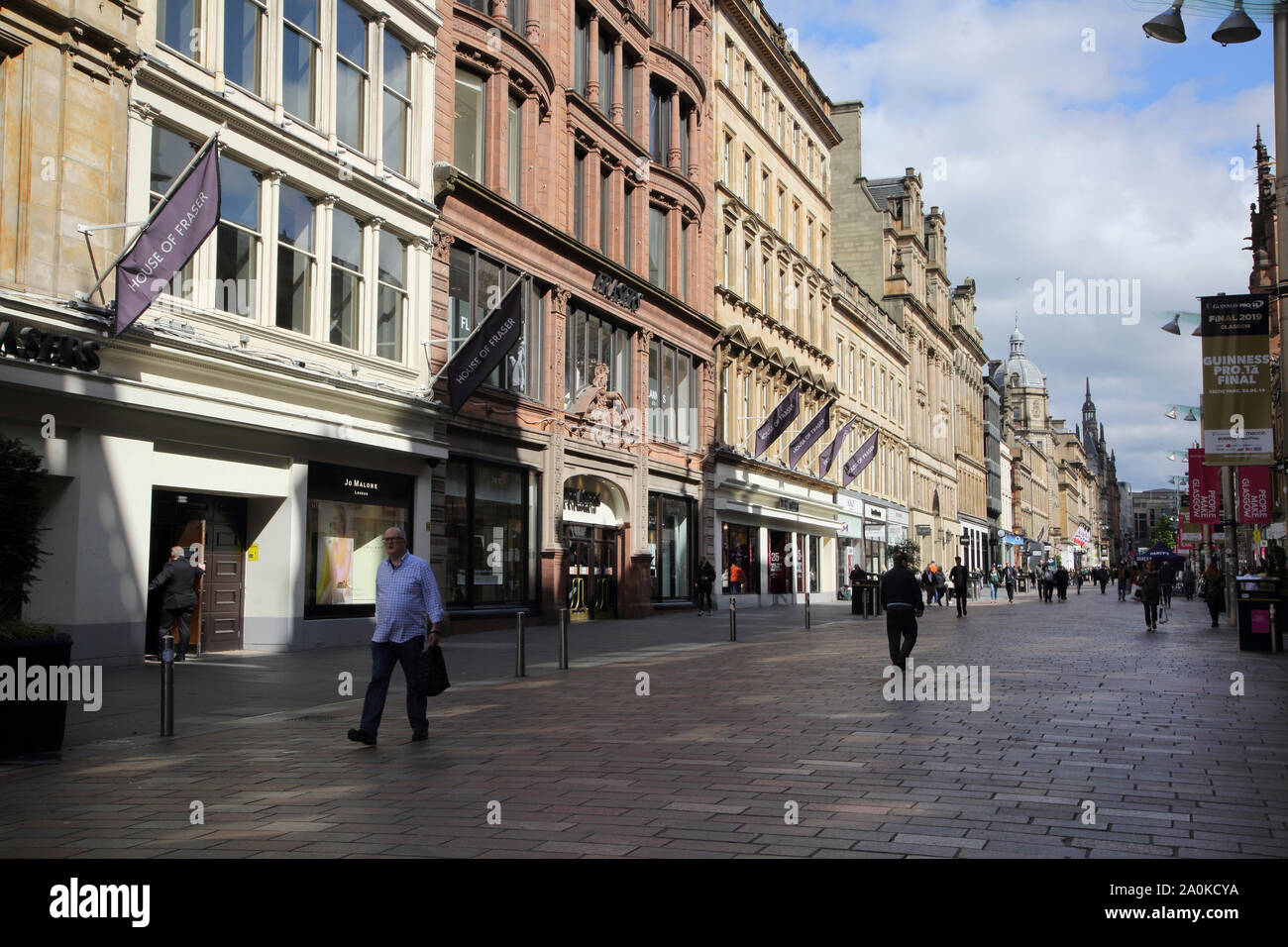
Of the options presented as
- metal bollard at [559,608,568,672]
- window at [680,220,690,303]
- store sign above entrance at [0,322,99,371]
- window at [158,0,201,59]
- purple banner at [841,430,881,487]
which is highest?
window at [680,220,690,303]

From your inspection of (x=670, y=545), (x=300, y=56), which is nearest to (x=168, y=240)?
(x=300, y=56)

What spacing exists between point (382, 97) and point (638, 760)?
59.4 ft

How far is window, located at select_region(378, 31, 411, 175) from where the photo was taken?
78.4ft

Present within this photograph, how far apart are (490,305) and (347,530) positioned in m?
7.07

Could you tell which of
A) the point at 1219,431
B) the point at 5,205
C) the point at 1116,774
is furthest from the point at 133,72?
the point at 1219,431

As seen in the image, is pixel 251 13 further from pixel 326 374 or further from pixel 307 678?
pixel 307 678

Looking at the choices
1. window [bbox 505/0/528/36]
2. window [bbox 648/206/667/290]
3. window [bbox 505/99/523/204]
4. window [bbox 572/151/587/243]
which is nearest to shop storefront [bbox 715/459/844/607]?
window [bbox 648/206/667/290]

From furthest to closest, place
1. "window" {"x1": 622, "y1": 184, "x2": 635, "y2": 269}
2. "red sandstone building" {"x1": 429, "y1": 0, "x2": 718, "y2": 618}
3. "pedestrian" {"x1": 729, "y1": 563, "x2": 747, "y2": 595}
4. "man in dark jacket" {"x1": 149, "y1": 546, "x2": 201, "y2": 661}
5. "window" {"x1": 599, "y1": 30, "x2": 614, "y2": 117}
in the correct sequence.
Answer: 1. "pedestrian" {"x1": 729, "y1": 563, "x2": 747, "y2": 595}
2. "window" {"x1": 622, "y1": 184, "x2": 635, "y2": 269}
3. "window" {"x1": 599, "y1": 30, "x2": 614, "y2": 117}
4. "red sandstone building" {"x1": 429, "y1": 0, "x2": 718, "y2": 618}
5. "man in dark jacket" {"x1": 149, "y1": 546, "x2": 201, "y2": 661}

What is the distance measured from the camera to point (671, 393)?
3750 cm

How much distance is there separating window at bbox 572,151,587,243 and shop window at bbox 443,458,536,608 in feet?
24.1

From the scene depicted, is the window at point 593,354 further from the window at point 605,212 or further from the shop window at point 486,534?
the shop window at point 486,534

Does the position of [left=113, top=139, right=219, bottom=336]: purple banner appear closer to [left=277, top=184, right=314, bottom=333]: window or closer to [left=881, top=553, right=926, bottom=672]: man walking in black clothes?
[left=277, top=184, right=314, bottom=333]: window

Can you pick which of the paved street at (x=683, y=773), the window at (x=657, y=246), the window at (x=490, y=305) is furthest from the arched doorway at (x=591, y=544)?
the paved street at (x=683, y=773)

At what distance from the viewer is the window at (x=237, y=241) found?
19219mm
